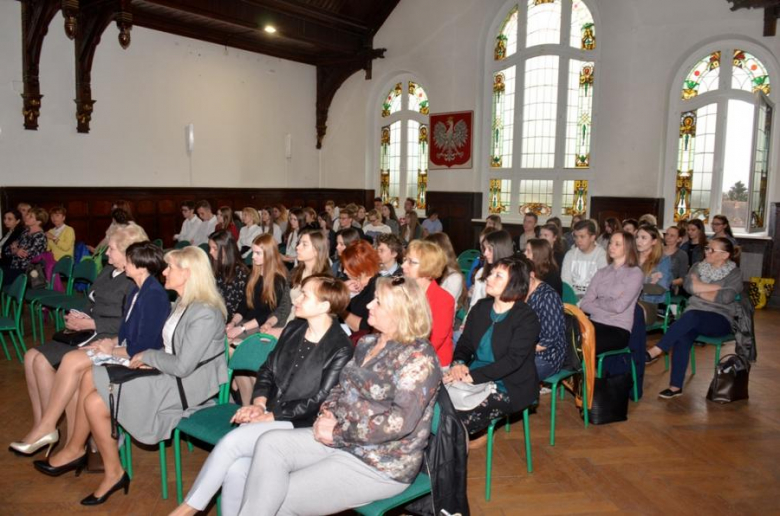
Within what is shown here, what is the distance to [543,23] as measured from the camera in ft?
36.5

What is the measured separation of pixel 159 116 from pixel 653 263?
9.07m

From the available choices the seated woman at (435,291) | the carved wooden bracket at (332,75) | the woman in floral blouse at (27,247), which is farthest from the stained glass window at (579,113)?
the woman in floral blouse at (27,247)

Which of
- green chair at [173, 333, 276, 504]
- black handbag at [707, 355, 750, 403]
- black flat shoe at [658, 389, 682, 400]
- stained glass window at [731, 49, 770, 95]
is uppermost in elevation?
stained glass window at [731, 49, 770, 95]

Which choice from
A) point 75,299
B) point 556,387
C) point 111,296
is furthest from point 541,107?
point 111,296

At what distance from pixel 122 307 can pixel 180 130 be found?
326 inches

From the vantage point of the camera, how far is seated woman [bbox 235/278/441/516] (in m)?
2.38

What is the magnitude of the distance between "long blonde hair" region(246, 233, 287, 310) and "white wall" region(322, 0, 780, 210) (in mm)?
7704

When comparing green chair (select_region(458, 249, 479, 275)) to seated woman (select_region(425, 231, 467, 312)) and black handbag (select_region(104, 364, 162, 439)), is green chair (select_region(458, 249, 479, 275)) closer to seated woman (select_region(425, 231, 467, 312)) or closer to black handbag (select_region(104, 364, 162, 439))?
seated woman (select_region(425, 231, 467, 312))

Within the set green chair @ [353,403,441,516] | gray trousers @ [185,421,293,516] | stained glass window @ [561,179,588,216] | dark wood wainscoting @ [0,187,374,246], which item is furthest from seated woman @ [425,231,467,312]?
dark wood wainscoting @ [0,187,374,246]

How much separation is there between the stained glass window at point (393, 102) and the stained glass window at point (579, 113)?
4045 millimetres

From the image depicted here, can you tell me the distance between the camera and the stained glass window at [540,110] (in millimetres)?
11102

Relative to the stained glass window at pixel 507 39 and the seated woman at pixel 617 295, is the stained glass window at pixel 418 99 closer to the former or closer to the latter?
the stained glass window at pixel 507 39

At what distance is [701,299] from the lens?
5.00m

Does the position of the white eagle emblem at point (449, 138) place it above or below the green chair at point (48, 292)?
above
